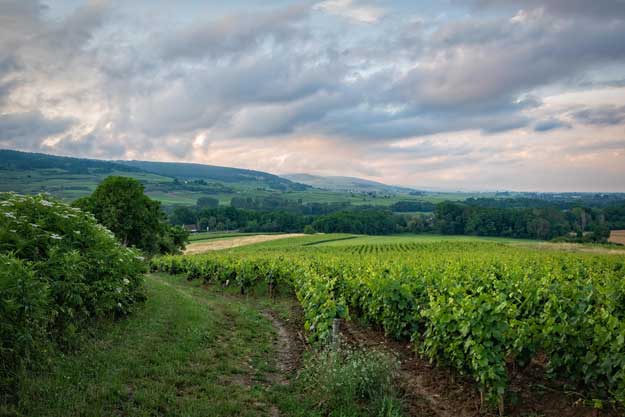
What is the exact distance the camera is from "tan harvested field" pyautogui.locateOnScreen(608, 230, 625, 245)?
268ft

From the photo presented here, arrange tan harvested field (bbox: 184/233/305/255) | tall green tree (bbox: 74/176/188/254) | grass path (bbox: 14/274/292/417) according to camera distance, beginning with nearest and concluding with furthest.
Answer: grass path (bbox: 14/274/292/417)
tall green tree (bbox: 74/176/188/254)
tan harvested field (bbox: 184/233/305/255)

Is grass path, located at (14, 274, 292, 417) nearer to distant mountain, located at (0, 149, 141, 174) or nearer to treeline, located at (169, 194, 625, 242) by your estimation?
treeline, located at (169, 194, 625, 242)

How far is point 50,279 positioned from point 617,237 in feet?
346

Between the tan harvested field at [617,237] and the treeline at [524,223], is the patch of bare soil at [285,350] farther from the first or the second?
the treeline at [524,223]

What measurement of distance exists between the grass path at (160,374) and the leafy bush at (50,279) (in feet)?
1.58

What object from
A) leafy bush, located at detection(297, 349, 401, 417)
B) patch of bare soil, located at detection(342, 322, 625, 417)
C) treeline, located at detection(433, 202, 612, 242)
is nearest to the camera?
Result: patch of bare soil, located at detection(342, 322, 625, 417)

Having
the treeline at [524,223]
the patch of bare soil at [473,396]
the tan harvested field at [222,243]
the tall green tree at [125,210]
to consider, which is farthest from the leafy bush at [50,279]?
the treeline at [524,223]

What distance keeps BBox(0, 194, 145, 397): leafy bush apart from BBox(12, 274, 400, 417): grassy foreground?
0.47 meters

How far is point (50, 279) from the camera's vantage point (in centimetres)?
824

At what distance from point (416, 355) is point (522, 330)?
3.35 metres

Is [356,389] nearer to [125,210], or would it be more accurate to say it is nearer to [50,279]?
[50,279]

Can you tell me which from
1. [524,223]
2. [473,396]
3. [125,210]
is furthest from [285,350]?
[524,223]

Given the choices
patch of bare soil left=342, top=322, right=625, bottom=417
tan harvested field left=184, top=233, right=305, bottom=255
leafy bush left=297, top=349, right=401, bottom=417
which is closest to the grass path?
leafy bush left=297, top=349, right=401, bottom=417

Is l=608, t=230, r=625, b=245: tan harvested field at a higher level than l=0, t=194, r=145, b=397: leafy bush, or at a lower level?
lower
